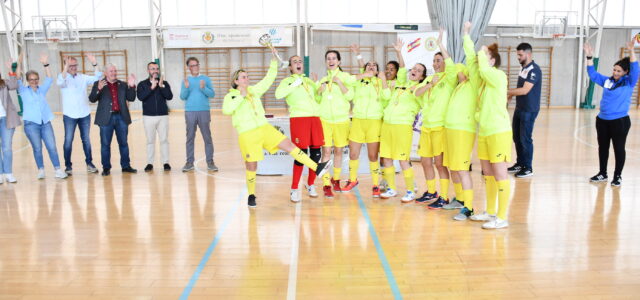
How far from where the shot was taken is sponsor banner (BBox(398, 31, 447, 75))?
10477mm

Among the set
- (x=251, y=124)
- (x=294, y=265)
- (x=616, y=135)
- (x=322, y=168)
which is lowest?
(x=294, y=265)

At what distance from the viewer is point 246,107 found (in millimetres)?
5574

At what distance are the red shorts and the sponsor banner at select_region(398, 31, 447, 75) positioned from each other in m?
5.02

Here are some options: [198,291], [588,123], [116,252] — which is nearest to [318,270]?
[198,291]

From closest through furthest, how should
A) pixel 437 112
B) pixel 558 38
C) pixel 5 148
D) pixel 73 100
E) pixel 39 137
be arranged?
pixel 437 112 → pixel 5 148 → pixel 39 137 → pixel 73 100 → pixel 558 38

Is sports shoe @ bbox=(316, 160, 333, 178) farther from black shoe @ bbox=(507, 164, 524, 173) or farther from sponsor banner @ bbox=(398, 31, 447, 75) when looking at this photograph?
sponsor banner @ bbox=(398, 31, 447, 75)

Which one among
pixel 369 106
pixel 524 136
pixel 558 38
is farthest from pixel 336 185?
pixel 558 38

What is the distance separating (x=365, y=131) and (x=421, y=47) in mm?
5157

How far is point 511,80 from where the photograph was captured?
21422mm

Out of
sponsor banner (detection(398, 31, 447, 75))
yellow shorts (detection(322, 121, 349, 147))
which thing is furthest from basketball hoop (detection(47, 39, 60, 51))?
yellow shorts (detection(322, 121, 349, 147))

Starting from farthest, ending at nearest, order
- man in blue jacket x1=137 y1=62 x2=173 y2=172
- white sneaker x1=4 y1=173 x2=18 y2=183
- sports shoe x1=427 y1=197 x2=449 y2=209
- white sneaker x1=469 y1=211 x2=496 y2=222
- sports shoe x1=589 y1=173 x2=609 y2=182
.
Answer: man in blue jacket x1=137 y1=62 x2=173 y2=172, white sneaker x1=4 y1=173 x2=18 y2=183, sports shoe x1=589 y1=173 x2=609 y2=182, sports shoe x1=427 y1=197 x2=449 y2=209, white sneaker x1=469 y1=211 x2=496 y2=222

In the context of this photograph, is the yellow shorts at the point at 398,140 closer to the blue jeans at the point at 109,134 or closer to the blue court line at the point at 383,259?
the blue court line at the point at 383,259

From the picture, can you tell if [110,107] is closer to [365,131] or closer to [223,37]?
[365,131]

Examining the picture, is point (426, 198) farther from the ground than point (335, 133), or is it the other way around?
point (335, 133)
